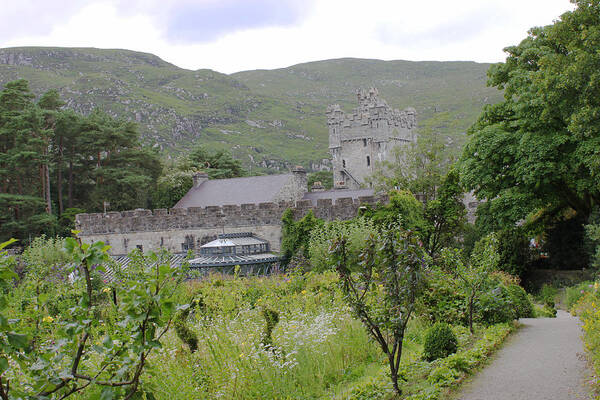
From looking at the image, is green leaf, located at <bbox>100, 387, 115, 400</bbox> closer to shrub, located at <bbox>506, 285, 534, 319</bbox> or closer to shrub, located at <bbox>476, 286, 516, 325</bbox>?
shrub, located at <bbox>476, 286, 516, 325</bbox>

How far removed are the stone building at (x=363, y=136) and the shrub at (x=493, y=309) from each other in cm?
5293

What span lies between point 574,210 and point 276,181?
20.1 meters

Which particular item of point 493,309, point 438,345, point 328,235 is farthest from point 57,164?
point 438,345

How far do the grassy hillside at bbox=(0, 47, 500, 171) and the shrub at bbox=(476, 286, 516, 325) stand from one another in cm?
8215

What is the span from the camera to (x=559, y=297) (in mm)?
19359

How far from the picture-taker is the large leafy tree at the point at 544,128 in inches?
607

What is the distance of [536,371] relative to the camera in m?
8.31

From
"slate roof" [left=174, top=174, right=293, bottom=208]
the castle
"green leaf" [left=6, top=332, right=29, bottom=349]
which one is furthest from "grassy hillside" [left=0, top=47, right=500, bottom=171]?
"green leaf" [left=6, top=332, right=29, bottom=349]

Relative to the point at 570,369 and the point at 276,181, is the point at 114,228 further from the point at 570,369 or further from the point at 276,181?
the point at 570,369

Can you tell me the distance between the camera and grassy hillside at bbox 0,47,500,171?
12600cm

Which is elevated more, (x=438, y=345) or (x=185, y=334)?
(x=185, y=334)

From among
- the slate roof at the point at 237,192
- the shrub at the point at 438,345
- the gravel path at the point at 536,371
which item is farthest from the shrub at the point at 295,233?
the shrub at the point at 438,345

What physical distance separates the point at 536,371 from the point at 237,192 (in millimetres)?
30624

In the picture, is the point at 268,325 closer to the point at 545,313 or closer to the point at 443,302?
the point at 443,302
